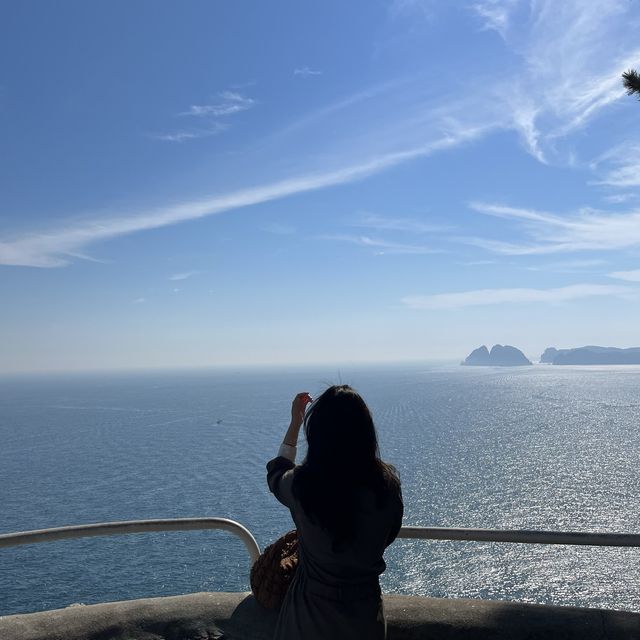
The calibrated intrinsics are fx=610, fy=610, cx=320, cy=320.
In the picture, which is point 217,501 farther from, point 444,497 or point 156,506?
point 444,497

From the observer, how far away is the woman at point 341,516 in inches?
91.0

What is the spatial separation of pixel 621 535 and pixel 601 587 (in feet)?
115

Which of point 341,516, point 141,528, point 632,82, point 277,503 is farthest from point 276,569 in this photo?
point 277,503

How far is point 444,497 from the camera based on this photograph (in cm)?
5050

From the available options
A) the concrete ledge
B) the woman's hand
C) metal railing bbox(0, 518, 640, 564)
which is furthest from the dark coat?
the concrete ledge

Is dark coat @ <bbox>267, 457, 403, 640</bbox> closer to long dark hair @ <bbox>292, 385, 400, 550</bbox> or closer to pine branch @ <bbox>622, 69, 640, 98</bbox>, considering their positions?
long dark hair @ <bbox>292, 385, 400, 550</bbox>

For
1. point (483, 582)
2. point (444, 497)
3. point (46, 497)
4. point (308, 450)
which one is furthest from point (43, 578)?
point (308, 450)

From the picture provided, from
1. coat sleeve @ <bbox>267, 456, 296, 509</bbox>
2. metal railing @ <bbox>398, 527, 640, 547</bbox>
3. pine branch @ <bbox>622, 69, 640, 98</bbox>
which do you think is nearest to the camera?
coat sleeve @ <bbox>267, 456, 296, 509</bbox>

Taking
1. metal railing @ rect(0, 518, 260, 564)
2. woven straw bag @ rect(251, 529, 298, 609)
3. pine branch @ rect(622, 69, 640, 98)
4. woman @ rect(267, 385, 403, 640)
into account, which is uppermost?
pine branch @ rect(622, 69, 640, 98)

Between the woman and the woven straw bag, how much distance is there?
848 millimetres

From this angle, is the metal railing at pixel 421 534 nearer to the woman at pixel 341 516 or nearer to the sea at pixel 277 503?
the woman at pixel 341 516

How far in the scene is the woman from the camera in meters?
2.31

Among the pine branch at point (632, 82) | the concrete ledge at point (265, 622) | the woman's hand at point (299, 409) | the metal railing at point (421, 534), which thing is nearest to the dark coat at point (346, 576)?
the woman's hand at point (299, 409)

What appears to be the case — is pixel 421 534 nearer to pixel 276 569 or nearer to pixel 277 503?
pixel 276 569
